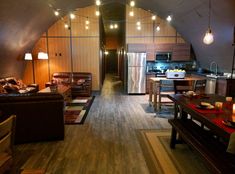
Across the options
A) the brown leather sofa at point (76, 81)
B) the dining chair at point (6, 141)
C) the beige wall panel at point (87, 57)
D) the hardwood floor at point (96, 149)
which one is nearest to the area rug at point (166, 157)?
the hardwood floor at point (96, 149)

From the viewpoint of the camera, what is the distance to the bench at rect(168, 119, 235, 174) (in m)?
1.83

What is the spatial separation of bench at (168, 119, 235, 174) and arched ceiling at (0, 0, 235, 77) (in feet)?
9.98

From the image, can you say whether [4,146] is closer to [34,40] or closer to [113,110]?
[113,110]

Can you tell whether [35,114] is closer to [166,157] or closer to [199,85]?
[166,157]

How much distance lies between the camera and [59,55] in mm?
8016

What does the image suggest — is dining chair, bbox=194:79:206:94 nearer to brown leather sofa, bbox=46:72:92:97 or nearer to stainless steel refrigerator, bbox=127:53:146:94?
stainless steel refrigerator, bbox=127:53:146:94

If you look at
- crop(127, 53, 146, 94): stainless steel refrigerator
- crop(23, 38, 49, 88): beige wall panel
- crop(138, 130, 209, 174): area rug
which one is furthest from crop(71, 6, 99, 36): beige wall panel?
crop(138, 130, 209, 174): area rug

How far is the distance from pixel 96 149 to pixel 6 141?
185 cm

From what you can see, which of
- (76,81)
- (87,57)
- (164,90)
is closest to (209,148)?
(164,90)

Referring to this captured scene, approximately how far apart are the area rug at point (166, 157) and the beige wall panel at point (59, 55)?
5.38 meters

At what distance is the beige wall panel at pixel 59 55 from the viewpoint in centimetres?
793

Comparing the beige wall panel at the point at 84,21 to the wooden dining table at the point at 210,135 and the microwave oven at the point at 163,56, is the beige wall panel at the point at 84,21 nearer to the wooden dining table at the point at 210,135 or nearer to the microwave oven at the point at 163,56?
the microwave oven at the point at 163,56

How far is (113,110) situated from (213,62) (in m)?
4.10

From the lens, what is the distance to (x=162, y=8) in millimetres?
6832
